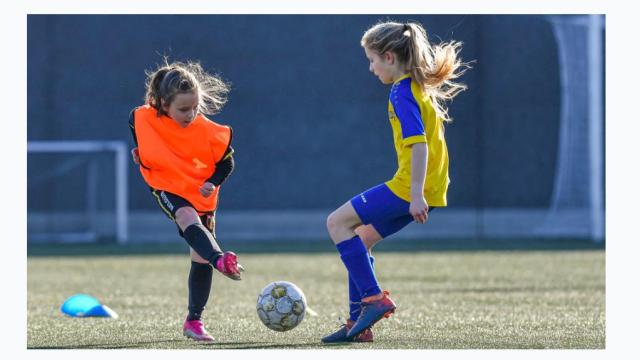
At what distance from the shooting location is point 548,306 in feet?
23.4

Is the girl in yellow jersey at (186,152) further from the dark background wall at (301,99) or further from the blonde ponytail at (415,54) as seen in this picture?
the dark background wall at (301,99)

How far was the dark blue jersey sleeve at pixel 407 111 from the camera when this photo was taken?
15.9 ft

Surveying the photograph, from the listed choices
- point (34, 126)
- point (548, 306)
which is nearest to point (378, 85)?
point (34, 126)

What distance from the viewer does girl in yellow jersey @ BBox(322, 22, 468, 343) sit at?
4.96m

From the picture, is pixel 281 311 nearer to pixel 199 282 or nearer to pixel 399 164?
pixel 199 282

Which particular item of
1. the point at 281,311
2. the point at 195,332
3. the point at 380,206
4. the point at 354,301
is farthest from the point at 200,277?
the point at 380,206

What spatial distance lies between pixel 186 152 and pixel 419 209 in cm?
134

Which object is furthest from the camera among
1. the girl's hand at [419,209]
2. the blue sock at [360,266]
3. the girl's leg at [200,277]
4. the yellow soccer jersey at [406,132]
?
the girl's leg at [200,277]

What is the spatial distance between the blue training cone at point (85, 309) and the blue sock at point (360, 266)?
199 cm

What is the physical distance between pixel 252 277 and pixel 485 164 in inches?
372

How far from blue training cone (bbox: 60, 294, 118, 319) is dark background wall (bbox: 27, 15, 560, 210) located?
12.1m

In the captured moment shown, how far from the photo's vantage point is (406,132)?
16.0 feet

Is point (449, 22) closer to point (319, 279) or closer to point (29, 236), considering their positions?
point (29, 236)

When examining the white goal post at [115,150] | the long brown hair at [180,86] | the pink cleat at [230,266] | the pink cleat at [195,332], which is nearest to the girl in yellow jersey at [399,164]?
the pink cleat at [230,266]
